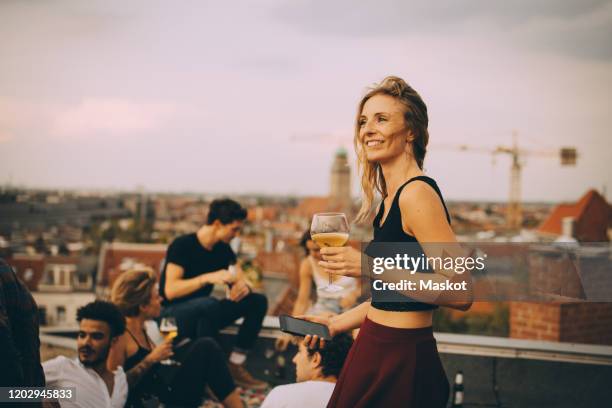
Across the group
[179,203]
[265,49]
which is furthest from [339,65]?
[179,203]

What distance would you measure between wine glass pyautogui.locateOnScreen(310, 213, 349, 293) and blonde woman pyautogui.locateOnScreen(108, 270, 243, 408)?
130cm

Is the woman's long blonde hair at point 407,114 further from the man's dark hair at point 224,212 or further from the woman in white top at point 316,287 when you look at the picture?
the woman in white top at point 316,287

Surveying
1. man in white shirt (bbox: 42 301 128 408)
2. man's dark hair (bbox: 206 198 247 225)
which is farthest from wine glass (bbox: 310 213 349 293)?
man's dark hair (bbox: 206 198 247 225)

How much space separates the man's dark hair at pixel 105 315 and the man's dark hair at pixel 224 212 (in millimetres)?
1320

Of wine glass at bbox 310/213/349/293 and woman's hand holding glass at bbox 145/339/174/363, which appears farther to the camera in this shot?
woman's hand holding glass at bbox 145/339/174/363

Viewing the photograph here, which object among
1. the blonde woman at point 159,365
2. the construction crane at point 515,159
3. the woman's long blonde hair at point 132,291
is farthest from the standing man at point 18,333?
the construction crane at point 515,159

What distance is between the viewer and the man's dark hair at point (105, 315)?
2396 millimetres

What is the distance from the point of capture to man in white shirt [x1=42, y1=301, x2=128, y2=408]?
214 cm

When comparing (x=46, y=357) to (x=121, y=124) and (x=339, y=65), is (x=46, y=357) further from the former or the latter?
(x=121, y=124)

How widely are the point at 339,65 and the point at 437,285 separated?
142ft

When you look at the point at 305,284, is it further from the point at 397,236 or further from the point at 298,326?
the point at 397,236

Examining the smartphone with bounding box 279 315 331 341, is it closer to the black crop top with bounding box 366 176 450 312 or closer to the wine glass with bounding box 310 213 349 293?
the wine glass with bounding box 310 213 349 293

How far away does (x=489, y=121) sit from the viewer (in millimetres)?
64938

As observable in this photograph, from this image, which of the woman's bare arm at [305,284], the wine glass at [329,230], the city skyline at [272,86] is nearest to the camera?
the wine glass at [329,230]
